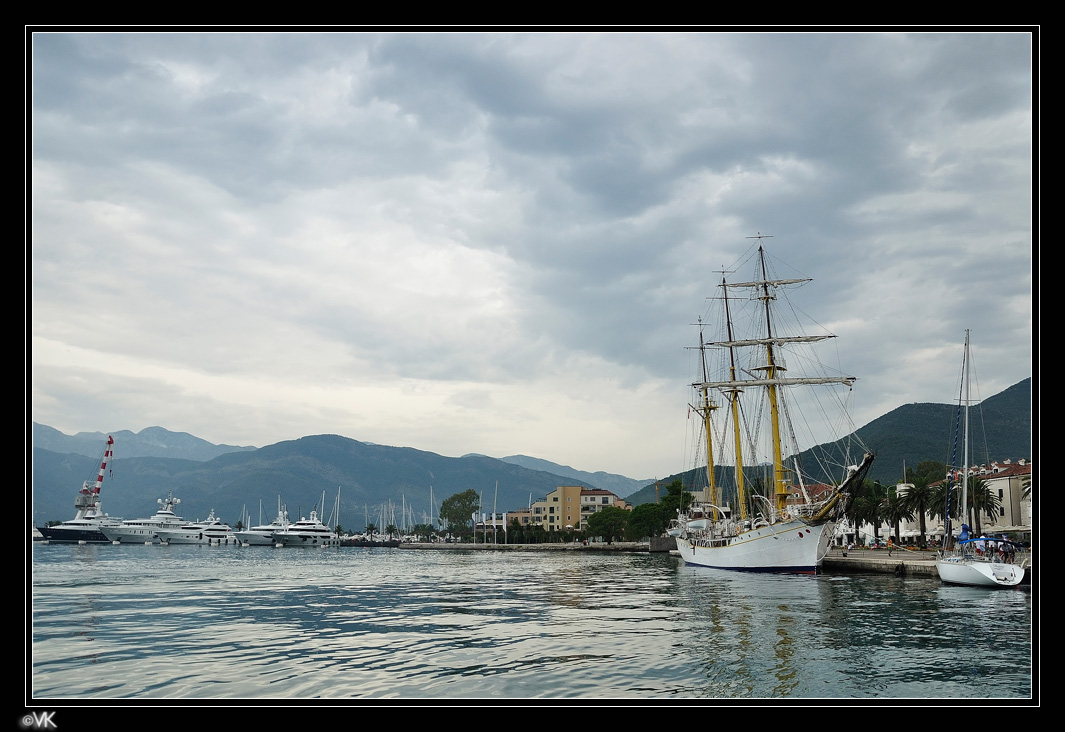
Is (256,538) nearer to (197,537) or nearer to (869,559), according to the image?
(197,537)

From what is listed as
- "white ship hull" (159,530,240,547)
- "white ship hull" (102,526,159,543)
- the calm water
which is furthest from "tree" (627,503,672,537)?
"white ship hull" (102,526,159,543)

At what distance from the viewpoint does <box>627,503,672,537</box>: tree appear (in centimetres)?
13975

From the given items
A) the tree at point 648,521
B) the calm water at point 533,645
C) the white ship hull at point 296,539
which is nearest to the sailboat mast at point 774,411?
the calm water at point 533,645

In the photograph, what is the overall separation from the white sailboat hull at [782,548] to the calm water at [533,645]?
1801 centimetres

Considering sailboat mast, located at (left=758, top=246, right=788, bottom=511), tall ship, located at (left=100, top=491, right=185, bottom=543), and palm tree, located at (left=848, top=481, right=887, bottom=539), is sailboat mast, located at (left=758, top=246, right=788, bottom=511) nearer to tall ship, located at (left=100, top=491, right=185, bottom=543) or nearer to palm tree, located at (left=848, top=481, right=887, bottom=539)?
palm tree, located at (left=848, top=481, right=887, bottom=539)

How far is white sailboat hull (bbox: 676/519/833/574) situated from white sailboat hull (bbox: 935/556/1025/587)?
629 inches

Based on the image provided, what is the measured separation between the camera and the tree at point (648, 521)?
140m

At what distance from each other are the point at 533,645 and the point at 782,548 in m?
46.3

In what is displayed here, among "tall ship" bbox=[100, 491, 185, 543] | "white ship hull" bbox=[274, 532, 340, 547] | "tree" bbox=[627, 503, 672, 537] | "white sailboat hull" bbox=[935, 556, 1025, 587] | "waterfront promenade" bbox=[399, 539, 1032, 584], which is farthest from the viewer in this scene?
"white ship hull" bbox=[274, 532, 340, 547]

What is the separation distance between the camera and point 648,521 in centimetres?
14038
